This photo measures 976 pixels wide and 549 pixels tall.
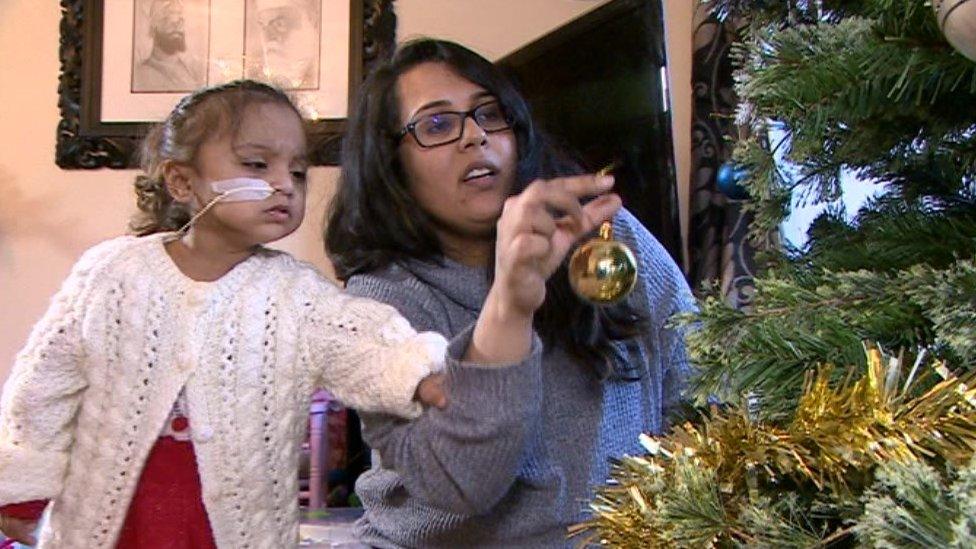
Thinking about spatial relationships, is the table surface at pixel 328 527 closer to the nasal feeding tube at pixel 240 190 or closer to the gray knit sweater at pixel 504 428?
the gray knit sweater at pixel 504 428

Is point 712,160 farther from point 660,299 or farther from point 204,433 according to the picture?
point 204,433

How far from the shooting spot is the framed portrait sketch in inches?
73.9

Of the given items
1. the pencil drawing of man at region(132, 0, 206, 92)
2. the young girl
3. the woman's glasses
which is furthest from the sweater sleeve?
the pencil drawing of man at region(132, 0, 206, 92)

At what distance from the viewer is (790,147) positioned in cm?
53

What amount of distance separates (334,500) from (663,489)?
1.37 meters

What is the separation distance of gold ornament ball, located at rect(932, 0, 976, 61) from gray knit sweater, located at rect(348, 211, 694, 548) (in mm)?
413

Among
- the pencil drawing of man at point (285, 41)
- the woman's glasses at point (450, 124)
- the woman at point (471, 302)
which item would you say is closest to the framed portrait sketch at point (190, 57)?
the pencil drawing of man at point (285, 41)

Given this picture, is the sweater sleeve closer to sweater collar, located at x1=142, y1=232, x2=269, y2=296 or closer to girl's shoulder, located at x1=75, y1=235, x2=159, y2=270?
sweater collar, located at x1=142, y1=232, x2=269, y2=296

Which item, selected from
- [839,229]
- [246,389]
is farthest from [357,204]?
[839,229]

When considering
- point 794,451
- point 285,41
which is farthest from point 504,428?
point 285,41

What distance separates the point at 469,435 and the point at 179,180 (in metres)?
0.44

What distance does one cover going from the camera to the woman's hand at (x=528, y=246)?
0.62 meters

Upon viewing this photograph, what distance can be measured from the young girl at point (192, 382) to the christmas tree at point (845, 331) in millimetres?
430

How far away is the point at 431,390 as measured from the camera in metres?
0.77
